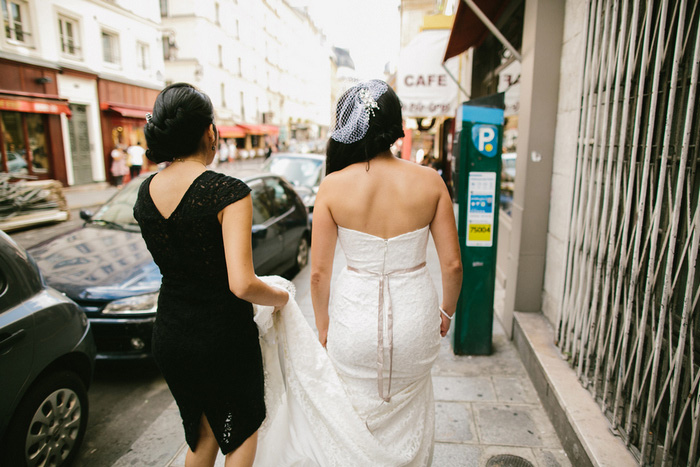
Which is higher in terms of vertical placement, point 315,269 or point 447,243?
point 447,243

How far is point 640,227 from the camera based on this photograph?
2.29 m

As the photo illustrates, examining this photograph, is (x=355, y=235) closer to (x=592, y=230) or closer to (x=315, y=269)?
(x=315, y=269)

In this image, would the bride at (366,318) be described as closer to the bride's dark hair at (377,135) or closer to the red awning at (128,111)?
the bride's dark hair at (377,135)

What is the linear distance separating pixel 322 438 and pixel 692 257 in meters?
1.84

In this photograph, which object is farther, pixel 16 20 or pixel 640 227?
pixel 16 20

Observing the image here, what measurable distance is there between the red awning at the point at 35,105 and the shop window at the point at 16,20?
2.14m

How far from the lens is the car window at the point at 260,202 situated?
18.5ft

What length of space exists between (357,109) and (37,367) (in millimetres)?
2198

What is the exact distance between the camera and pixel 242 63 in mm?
38062

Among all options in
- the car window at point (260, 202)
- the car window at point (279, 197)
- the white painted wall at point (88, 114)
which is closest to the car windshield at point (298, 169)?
the car window at point (279, 197)

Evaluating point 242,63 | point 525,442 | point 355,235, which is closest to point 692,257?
point 355,235

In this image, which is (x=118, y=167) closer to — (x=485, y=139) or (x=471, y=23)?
(x=471, y=23)

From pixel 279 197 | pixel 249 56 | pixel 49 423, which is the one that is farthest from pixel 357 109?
pixel 249 56

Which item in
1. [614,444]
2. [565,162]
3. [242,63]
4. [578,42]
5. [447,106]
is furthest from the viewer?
[242,63]
